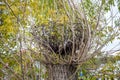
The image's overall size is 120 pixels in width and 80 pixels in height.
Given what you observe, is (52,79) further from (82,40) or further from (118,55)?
(118,55)

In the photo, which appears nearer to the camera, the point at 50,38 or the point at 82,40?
the point at 82,40

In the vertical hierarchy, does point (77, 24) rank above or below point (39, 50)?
above

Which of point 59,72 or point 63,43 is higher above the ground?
point 63,43

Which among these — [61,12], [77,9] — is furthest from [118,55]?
[77,9]

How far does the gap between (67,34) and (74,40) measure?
0.27 ft

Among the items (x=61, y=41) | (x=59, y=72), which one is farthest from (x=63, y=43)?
(x=59, y=72)

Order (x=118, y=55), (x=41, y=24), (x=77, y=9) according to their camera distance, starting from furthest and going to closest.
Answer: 1. (x=118, y=55)
2. (x=41, y=24)
3. (x=77, y=9)

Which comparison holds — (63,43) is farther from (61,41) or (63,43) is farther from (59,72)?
(59,72)

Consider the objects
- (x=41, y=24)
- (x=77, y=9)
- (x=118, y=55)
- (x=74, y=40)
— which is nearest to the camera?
(x=77, y=9)

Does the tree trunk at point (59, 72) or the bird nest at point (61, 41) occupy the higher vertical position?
the bird nest at point (61, 41)

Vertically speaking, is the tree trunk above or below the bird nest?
below

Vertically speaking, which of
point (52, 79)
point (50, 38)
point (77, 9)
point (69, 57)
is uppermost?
point (77, 9)

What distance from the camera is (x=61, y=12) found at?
260 centimetres

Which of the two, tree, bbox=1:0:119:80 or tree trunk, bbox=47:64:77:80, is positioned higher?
tree, bbox=1:0:119:80
